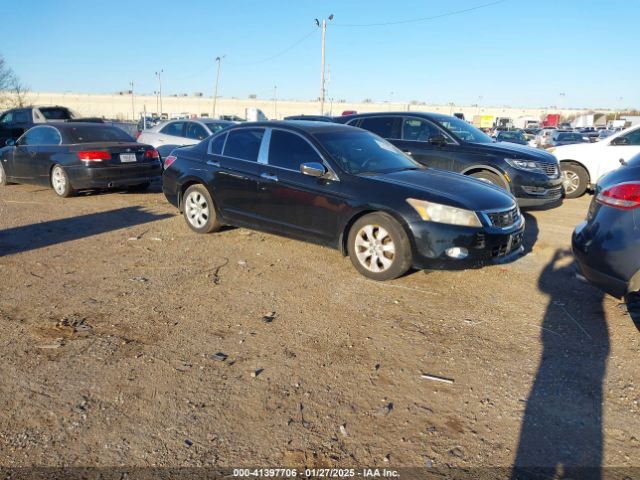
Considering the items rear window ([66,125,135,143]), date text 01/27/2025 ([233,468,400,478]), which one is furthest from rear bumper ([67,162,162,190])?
date text 01/27/2025 ([233,468,400,478])

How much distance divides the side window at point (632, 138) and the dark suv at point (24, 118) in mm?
15897

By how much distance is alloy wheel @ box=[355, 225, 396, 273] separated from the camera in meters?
4.98

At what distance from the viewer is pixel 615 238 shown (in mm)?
3754

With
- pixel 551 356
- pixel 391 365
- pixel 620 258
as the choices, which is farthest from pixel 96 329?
pixel 620 258

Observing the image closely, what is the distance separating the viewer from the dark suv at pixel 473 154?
822 cm

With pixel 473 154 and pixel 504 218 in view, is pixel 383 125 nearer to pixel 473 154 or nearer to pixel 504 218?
pixel 473 154

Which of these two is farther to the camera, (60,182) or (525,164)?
(60,182)

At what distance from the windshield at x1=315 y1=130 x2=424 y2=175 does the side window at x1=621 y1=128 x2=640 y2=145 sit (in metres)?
6.76

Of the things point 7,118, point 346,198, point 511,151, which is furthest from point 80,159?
point 7,118

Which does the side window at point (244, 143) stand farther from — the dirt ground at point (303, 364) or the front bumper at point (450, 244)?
the front bumper at point (450, 244)

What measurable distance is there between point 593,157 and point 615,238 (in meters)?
7.97

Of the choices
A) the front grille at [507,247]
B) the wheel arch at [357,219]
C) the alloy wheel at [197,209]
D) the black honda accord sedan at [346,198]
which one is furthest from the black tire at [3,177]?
the front grille at [507,247]

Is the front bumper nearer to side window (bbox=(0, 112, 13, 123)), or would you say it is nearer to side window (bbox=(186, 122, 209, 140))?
side window (bbox=(186, 122, 209, 140))

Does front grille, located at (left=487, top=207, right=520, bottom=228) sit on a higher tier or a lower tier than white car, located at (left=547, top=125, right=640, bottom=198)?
lower
